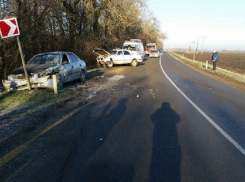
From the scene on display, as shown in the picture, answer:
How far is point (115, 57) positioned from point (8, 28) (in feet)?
51.8

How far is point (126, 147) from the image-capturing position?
4547mm

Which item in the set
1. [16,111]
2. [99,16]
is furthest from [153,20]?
[16,111]

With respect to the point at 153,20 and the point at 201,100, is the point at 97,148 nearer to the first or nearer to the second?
the point at 201,100

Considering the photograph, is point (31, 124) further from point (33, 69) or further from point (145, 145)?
point (33, 69)

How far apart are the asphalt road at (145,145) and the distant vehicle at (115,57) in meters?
15.6

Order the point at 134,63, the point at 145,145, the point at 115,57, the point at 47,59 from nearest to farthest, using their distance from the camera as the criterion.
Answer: the point at 145,145, the point at 47,59, the point at 115,57, the point at 134,63

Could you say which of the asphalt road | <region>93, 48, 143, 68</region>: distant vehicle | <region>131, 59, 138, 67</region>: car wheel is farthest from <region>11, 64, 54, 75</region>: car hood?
<region>131, 59, 138, 67</region>: car wheel

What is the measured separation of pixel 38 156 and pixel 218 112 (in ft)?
17.4

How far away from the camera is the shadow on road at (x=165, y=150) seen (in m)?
3.57

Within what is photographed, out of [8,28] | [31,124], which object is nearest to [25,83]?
[8,28]

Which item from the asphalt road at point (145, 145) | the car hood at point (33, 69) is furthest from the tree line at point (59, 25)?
the asphalt road at point (145, 145)

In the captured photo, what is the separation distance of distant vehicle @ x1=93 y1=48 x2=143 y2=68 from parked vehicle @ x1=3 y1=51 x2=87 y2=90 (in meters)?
10.4

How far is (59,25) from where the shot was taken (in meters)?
19.6

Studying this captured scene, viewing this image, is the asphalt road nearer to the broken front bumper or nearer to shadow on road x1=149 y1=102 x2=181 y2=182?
shadow on road x1=149 y1=102 x2=181 y2=182
